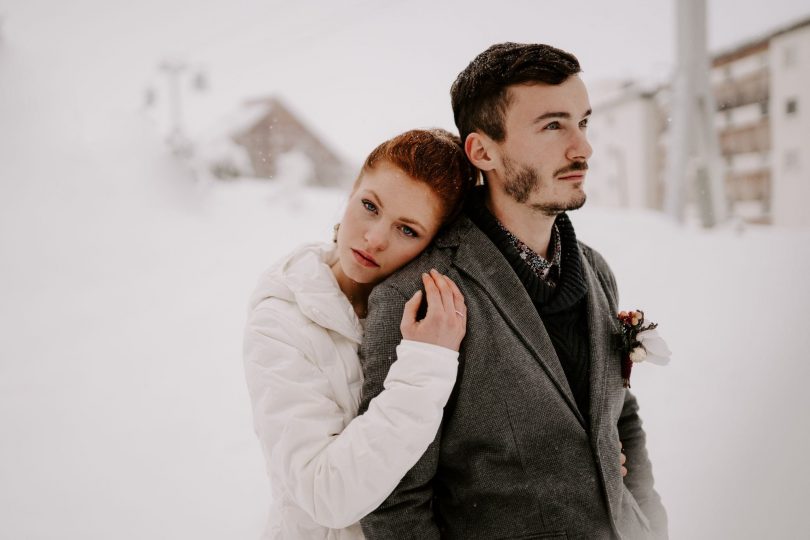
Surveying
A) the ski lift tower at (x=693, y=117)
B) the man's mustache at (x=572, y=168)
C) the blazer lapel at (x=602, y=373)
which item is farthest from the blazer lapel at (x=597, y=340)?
the ski lift tower at (x=693, y=117)

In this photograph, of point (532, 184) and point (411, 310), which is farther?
point (532, 184)

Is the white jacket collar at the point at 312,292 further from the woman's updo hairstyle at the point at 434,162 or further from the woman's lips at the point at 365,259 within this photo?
the woman's updo hairstyle at the point at 434,162

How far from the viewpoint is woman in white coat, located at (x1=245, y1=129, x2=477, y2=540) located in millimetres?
892

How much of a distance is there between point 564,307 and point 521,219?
9.4 inches

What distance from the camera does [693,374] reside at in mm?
2359

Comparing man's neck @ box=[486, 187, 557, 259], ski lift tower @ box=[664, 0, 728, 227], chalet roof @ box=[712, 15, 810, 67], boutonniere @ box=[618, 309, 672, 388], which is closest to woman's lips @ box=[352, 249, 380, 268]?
man's neck @ box=[486, 187, 557, 259]

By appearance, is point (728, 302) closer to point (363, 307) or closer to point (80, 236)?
point (363, 307)

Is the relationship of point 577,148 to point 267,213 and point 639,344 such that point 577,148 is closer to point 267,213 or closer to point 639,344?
point 639,344

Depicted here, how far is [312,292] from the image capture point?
1097 millimetres

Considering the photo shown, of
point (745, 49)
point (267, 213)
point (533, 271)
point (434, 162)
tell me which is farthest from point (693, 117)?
point (267, 213)

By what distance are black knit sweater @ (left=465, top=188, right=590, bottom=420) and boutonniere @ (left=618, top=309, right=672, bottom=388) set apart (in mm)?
102

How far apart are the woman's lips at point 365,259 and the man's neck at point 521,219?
1.09 feet

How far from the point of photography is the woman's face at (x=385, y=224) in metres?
1.11

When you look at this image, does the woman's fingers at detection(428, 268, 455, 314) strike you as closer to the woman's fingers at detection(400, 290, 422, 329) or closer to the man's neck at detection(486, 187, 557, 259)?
the woman's fingers at detection(400, 290, 422, 329)
